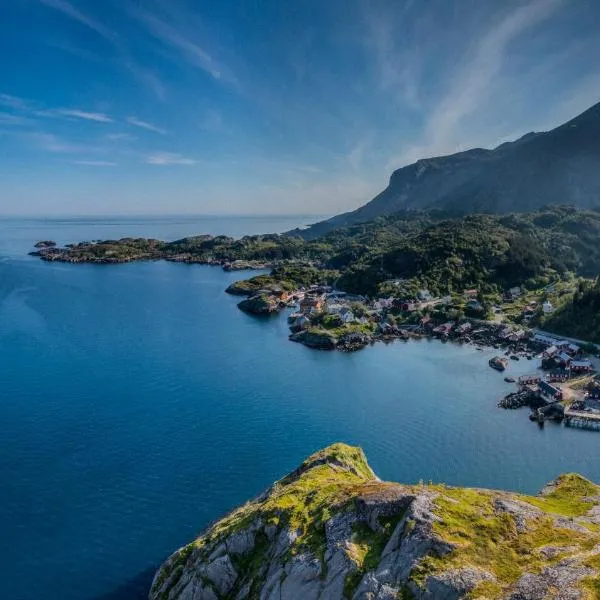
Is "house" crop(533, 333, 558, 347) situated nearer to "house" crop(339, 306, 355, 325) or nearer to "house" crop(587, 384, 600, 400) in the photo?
"house" crop(587, 384, 600, 400)

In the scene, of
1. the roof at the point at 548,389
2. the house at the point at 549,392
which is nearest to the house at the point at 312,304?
the roof at the point at 548,389

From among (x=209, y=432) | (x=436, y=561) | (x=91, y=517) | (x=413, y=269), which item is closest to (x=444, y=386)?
(x=209, y=432)

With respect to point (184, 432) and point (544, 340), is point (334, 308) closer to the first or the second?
point (544, 340)

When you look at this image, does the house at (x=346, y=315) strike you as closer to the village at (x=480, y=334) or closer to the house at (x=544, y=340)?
the village at (x=480, y=334)

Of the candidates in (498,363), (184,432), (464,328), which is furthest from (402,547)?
(464,328)

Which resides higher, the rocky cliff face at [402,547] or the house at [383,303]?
the rocky cliff face at [402,547]

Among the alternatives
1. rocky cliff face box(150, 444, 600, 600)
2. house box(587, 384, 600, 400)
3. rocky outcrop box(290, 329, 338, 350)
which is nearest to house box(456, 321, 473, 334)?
rocky outcrop box(290, 329, 338, 350)
